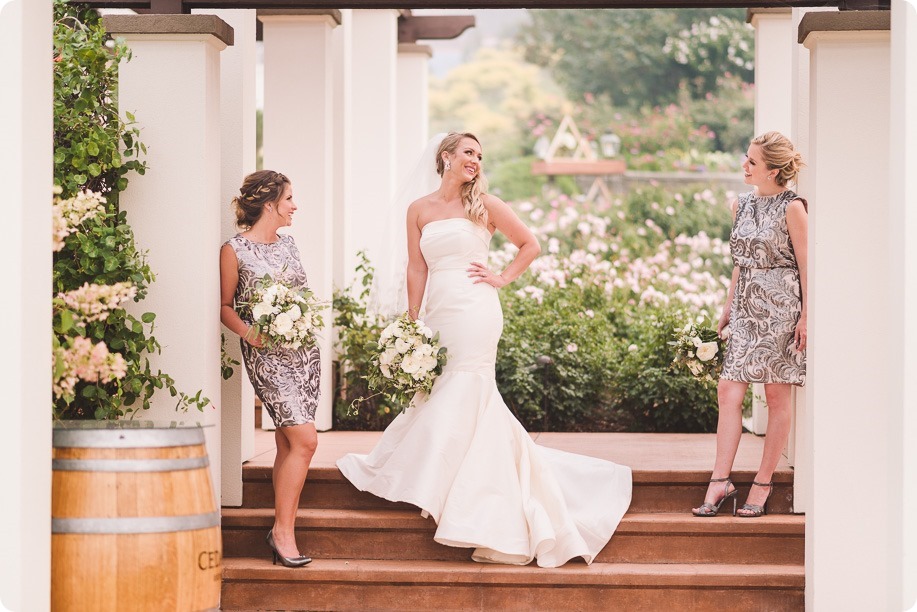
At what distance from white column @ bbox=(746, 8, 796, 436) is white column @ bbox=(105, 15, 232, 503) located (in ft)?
14.4

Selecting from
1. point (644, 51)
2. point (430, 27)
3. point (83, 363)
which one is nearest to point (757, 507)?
point (83, 363)

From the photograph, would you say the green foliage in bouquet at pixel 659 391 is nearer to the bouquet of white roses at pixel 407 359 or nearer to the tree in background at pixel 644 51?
the bouquet of white roses at pixel 407 359

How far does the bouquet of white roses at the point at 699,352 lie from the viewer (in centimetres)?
609

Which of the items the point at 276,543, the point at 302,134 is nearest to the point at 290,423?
the point at 276,543

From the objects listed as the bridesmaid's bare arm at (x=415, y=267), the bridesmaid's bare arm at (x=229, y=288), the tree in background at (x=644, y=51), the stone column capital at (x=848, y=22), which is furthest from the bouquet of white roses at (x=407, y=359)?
the tree in background at (x=644, y=51)

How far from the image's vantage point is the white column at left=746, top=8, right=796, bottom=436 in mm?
7875

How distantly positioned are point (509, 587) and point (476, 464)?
0.62 meters

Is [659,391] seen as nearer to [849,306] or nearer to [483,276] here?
[483,276]

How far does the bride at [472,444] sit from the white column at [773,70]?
2.80 m

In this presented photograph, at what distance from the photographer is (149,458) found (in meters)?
3.58

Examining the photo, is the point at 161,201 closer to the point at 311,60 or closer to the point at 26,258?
the point at 26,258

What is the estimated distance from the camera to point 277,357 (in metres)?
5.27

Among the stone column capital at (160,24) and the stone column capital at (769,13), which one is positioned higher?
the stone column capital at (769,13)

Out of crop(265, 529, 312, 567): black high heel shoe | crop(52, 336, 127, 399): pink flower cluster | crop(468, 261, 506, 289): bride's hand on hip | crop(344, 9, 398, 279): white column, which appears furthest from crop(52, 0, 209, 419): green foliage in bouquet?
crop(344, 9, 398, 279): white column
